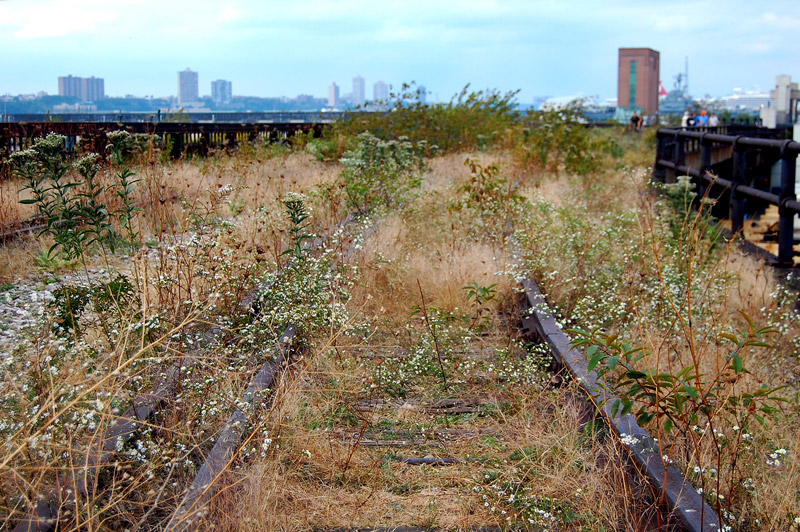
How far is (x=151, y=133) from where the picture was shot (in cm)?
1353

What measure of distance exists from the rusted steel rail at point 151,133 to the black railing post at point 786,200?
842 centimetres

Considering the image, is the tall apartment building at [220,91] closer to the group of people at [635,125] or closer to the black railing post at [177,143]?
the group of people at [635,125]

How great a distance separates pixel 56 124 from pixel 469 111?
1185 cm

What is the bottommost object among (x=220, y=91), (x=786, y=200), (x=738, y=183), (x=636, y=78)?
(x=786, y=200)

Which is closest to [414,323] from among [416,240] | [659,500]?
[416,240]

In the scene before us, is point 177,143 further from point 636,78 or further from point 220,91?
point 636,78

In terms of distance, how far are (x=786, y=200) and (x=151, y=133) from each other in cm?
1059

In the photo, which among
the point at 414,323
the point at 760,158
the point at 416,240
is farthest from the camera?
the point at 760,158

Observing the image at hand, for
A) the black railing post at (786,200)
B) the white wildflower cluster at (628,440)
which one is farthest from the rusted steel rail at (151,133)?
the white wildflower cluster at (628,440)

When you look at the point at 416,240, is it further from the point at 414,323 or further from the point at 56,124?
the point at 56,124

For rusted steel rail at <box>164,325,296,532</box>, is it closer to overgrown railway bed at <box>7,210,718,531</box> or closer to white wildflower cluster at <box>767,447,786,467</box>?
overgrown railway bed at <box>7,210,718,531</box>

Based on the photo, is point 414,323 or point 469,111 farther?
point 469,111

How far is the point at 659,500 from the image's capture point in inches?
121

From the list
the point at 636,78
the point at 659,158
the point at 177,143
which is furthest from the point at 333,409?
the point at 636,78
